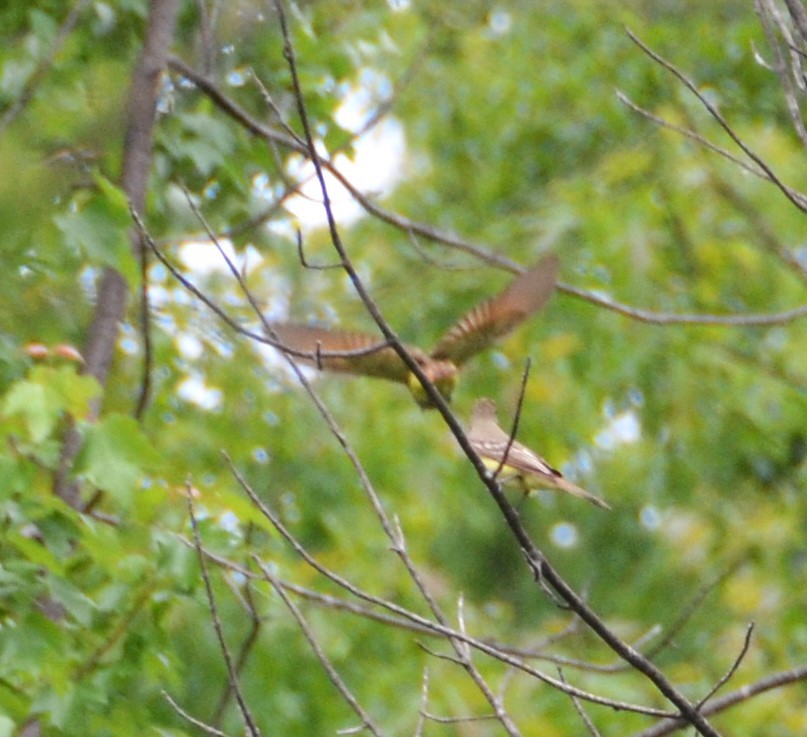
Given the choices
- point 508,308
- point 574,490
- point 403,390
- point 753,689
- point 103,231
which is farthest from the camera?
point 403,390

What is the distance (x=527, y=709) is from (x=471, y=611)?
1127 mm

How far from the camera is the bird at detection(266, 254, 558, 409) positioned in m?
3.48

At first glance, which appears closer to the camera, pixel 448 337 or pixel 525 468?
pixel 525 468

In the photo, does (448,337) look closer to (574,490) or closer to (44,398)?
(574,490)

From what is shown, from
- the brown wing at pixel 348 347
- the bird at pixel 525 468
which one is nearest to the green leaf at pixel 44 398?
the bird at pixel 525 468

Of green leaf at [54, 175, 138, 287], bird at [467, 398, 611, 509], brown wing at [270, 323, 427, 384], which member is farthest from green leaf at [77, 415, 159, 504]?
brown wing at [270, 323, 427, 384]

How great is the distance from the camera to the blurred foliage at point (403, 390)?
296cm

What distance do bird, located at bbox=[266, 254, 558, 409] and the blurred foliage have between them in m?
0.33

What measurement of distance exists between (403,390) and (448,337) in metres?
3.30

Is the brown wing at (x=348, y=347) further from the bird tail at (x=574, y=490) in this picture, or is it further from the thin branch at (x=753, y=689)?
the thin branch at (x=753, y=689)

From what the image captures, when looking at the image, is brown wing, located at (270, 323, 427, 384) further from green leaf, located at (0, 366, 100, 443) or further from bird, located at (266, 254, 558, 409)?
green leaf, located at (0, 366, 100, 443)

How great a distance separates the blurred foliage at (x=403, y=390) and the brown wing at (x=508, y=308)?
14.8 inches

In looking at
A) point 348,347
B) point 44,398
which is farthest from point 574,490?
point 44,398

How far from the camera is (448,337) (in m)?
3.68
